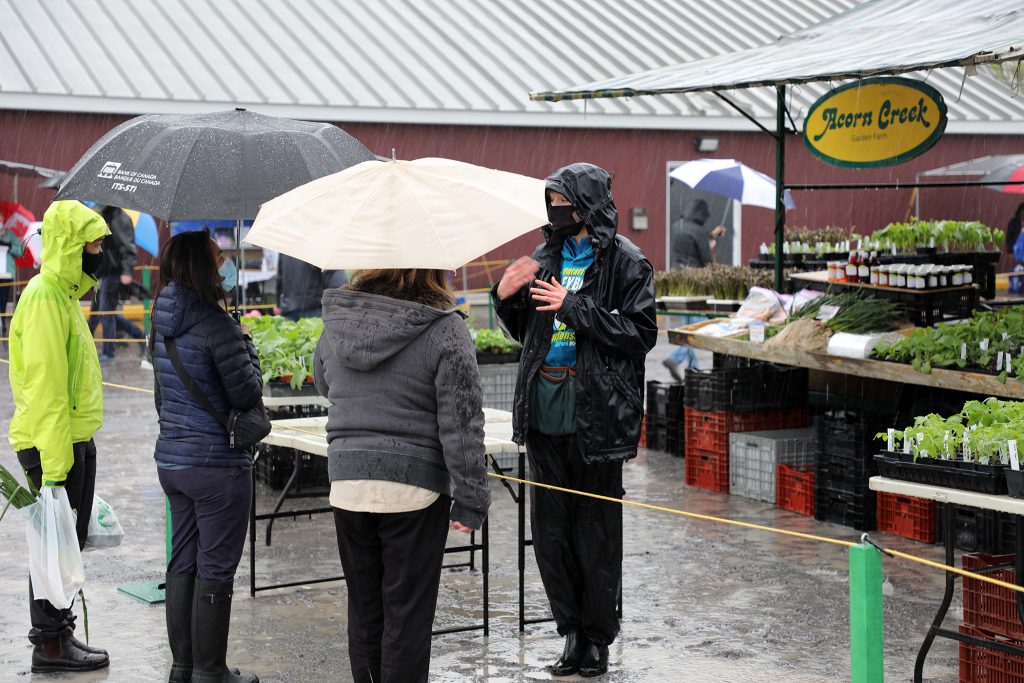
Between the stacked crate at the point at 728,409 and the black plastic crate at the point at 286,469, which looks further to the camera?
the stacked crate at the point at 728,409

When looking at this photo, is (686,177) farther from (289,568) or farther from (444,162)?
(444,162)

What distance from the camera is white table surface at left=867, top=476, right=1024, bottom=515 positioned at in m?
5.00

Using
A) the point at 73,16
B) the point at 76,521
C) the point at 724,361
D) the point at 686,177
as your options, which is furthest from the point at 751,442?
the point at 73,16

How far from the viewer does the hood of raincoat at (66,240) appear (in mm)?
5605

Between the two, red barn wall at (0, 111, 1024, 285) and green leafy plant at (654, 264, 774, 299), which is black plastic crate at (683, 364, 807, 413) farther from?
red barn wall at (0, 111, 1024, 285)

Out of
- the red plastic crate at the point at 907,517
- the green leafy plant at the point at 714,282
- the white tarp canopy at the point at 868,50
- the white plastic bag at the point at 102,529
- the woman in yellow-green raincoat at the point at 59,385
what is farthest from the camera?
the green leafy plant at the point at 714,282

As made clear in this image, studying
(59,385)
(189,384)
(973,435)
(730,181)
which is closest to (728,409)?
(973,435)

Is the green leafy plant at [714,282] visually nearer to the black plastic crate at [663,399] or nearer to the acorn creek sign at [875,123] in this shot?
the black plastic crate at [663,399]

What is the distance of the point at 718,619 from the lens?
6559 millimetres

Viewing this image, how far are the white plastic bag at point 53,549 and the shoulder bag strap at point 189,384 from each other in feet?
2.83

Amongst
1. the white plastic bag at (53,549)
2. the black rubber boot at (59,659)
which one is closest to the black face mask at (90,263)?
the white plastic bag at (53,549)

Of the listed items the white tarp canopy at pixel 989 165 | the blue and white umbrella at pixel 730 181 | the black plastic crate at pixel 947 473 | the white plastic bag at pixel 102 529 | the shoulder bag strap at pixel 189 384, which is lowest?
the white plastic bag at pixel 102 529

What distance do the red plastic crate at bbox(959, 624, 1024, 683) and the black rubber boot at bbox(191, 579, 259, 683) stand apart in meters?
2.98

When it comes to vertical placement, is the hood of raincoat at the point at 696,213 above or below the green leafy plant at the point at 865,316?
above
